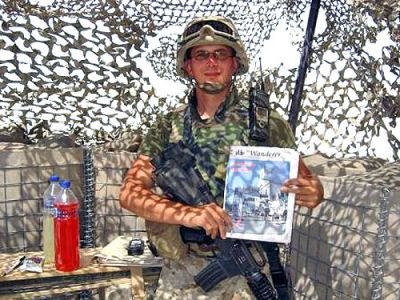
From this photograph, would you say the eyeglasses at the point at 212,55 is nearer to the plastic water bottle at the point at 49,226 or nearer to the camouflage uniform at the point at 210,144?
the camouflage uniform at the point at 210,144

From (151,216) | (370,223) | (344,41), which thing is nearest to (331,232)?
(370,223)

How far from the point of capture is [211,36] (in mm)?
2080

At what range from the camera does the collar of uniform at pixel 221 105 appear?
2.16 metres

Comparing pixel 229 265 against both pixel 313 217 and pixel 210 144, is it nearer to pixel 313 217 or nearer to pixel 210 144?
pixel 210 144

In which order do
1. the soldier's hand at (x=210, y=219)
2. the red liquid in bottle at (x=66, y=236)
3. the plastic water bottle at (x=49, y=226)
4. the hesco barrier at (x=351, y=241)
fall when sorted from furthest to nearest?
1. the plastic water bottle at (x=49, y=226)
2. the red liquid in bottle at (x=66, y=236)
3. the hesco barrier at (x=351, y=241)
4. the soldier's hand at (x=210, y=219)

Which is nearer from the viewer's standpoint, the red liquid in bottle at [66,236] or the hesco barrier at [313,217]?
the hesco barrier at [313,217]

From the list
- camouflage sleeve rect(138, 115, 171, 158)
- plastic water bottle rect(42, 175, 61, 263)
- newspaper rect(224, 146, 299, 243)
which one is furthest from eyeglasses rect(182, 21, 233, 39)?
plastic water bottle rect(42, 175, 61, 263)

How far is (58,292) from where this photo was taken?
103 inches

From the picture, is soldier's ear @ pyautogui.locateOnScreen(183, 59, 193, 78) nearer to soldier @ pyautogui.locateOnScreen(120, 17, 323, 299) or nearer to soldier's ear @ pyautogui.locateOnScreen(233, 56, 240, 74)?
soldier @ pyautogui.locateOnScreen(120, 17, 323, 299)

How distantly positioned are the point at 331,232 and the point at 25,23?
2.23 m

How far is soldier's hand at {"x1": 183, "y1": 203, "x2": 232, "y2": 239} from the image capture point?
73.7 inches

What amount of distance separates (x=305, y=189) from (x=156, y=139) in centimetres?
60

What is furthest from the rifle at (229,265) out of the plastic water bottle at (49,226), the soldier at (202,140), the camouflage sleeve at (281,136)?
the plastic water bottle at (49,226)

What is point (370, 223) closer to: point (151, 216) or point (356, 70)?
point (151, 216)
